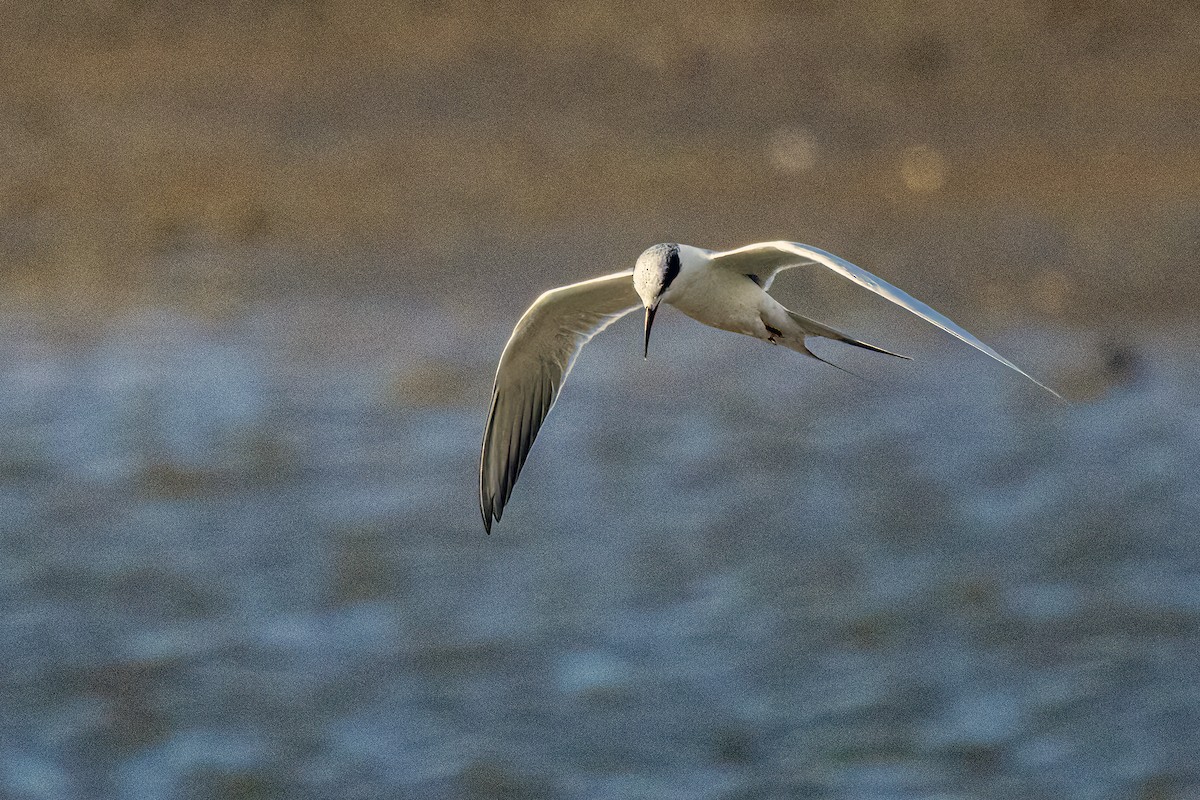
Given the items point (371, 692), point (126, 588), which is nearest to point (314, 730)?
point (371, 692)

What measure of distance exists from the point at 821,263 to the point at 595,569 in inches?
207

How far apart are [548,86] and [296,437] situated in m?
3.64

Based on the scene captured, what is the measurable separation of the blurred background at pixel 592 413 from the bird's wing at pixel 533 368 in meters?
2.83

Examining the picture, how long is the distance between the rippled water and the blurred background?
0.03 meters

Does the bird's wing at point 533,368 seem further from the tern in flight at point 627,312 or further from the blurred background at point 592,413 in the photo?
the blurred background at point 592,413

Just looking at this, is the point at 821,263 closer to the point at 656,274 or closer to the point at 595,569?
the point at 656,274

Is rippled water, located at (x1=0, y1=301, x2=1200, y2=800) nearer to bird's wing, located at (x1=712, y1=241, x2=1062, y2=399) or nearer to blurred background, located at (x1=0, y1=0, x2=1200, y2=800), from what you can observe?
blurred background, located at (x1=0, y1=0, x2=1200, y2=800)

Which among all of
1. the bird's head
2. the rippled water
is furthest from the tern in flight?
the rippled water

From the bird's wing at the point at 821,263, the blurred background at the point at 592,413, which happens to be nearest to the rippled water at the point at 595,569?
the blurred background at the point at 592,413

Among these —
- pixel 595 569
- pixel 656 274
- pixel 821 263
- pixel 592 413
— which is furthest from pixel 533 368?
pixel 592 413

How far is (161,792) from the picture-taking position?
9.52 m

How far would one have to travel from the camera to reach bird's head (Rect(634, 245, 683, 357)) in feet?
20.0

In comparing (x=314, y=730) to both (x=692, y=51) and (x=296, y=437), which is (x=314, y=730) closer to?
(x=296, y=437)

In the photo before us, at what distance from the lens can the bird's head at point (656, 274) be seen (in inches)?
239
